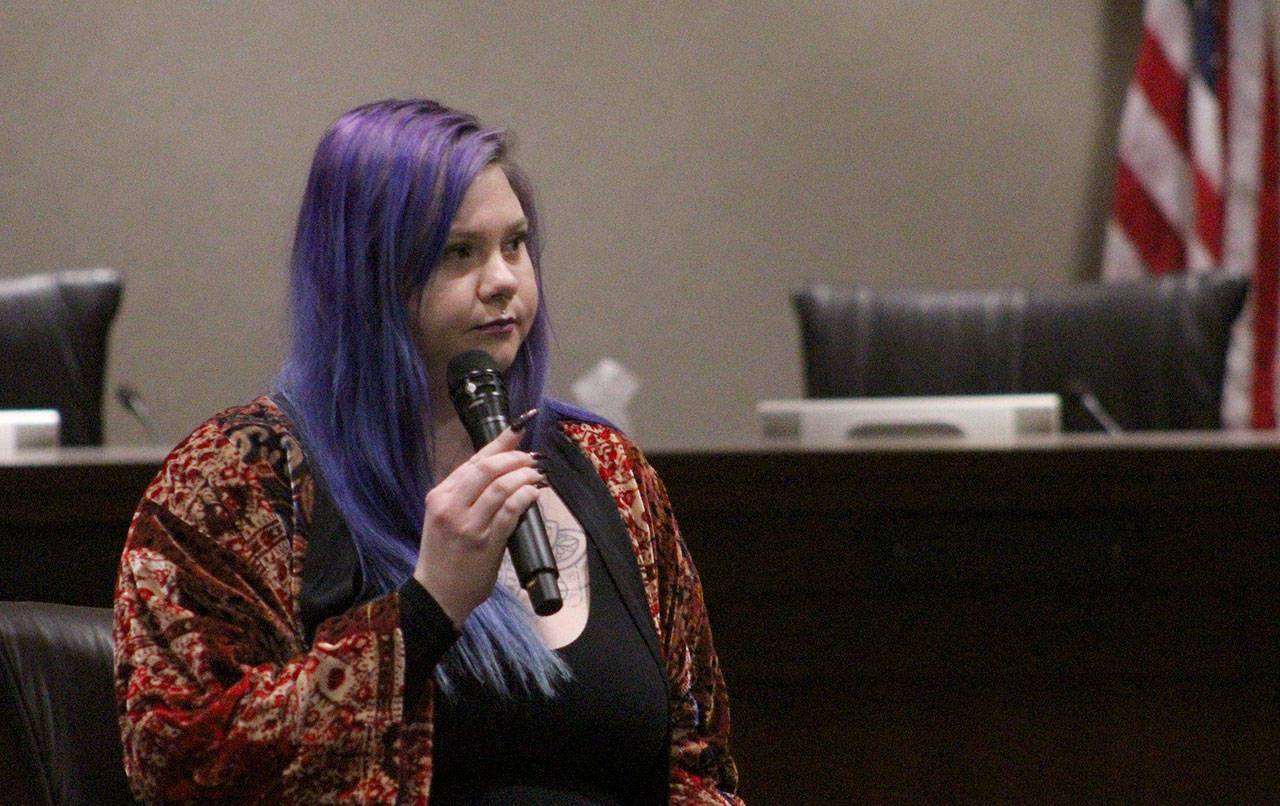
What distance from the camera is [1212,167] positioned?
3873mm

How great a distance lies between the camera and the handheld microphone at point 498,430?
1092 mm

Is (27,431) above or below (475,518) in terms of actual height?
below

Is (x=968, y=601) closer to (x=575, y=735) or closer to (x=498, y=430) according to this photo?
(x=575, y=735)

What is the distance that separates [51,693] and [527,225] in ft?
1.85

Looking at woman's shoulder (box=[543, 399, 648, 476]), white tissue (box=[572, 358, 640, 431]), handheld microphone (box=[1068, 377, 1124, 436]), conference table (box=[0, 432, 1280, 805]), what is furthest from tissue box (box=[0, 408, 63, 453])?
handheld microphone (box=[1068, 377, 1124, 436])

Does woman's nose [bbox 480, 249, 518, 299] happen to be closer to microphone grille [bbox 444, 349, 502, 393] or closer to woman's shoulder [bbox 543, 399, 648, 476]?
microphone grille [bbox 444, 349, 502, 393]

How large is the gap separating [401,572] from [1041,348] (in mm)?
1907

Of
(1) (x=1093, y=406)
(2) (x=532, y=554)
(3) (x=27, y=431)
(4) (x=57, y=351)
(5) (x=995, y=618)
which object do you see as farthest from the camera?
(4) (x=57, y=351)

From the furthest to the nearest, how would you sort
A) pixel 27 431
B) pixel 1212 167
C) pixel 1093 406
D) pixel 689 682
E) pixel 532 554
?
pixel 1212 167
pixel 1093 406
pixel 27 431
pixel 689 682
pixel 532 554

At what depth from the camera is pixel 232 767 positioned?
1152 millimetres

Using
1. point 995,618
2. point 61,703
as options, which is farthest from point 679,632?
point 995,618

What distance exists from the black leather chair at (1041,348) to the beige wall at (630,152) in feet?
4.32

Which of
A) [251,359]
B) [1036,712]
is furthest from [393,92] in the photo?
[1036,712]

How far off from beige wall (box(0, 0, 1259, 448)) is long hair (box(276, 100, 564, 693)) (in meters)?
2.77
